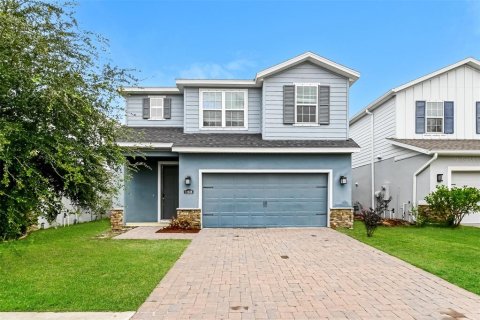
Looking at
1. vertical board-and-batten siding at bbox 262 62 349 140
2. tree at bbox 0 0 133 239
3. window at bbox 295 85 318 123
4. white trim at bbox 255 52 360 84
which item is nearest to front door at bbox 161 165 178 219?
vertical board-and-batten siding at bbox 262 62 349 140

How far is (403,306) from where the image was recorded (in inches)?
179

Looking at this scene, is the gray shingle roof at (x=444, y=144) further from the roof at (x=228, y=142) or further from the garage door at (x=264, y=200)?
the garage door at (x=264, y=200)

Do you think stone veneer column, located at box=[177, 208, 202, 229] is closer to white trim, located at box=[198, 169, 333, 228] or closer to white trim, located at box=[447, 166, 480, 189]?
white trim, located at box=[198, 169, 333, 228]

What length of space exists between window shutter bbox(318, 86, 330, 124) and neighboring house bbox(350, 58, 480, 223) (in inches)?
149

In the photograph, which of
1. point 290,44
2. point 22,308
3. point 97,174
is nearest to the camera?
point 22,308

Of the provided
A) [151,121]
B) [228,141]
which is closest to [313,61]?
[228,141]

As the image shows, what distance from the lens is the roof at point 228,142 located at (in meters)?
11.9

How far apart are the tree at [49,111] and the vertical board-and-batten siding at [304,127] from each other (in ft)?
22.5

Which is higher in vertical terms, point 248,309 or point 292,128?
point 292,128

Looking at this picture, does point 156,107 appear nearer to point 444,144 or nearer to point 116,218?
point 116,218

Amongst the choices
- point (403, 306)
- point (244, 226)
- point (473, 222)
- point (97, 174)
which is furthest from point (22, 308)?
point (473, 222)

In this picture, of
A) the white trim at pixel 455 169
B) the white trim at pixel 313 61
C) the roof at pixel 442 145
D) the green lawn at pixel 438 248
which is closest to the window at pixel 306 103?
the white trim at pixel 313 61

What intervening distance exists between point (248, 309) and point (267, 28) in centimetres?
1789

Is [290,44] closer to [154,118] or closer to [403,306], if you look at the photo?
[154,118]
